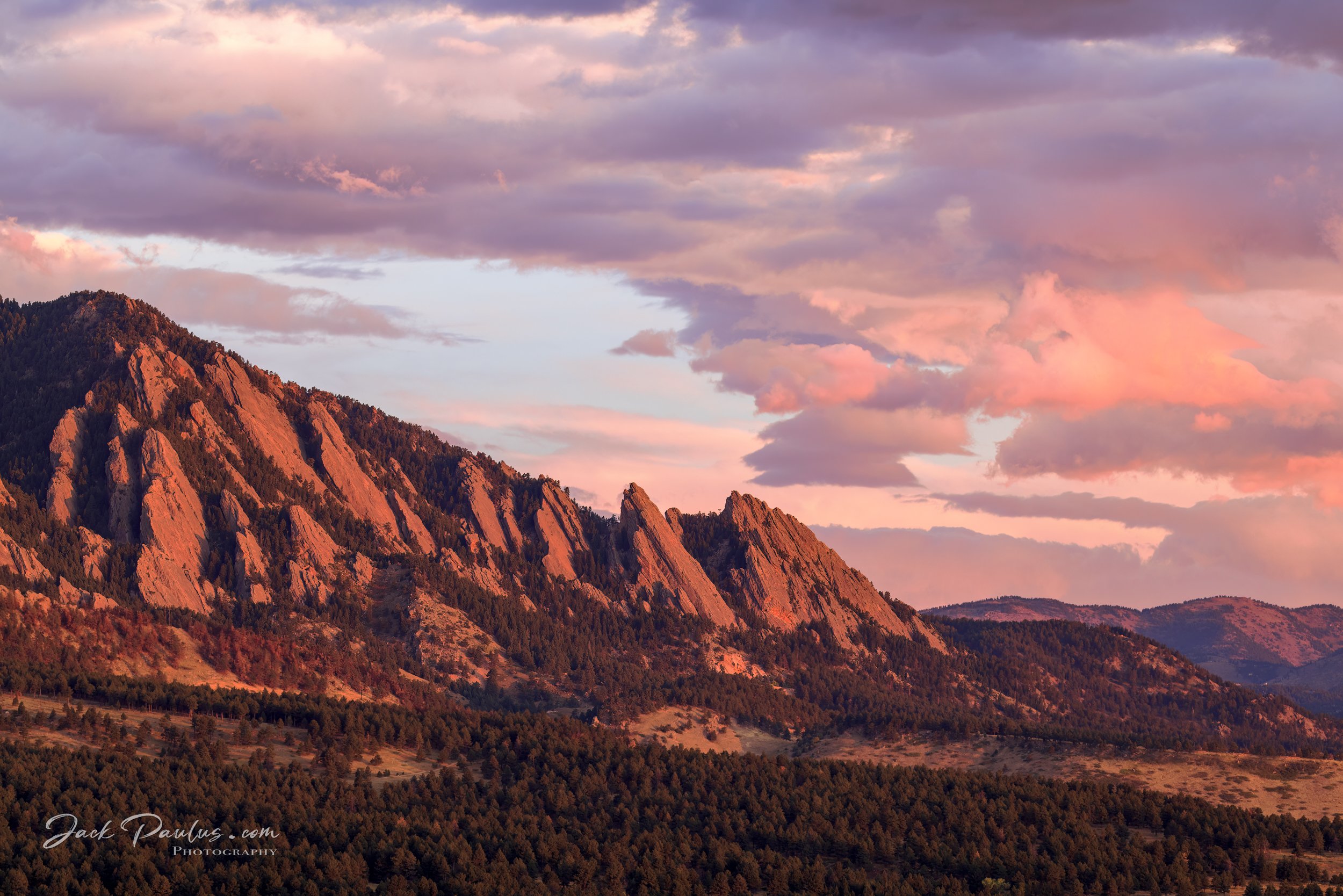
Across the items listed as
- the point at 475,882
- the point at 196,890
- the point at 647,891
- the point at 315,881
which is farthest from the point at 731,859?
the point at 196,890

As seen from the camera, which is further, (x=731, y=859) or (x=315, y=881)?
(x=731, y=859)

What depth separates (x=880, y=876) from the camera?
650ft

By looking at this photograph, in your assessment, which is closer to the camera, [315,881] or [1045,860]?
[315,881]

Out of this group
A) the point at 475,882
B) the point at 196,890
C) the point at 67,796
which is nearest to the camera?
the point at 196,890

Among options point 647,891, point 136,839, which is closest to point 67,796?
point 136,839

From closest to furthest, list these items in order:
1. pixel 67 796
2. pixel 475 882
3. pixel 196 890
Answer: pixel 196 890 < pixel 475 882 < pixel 67 796

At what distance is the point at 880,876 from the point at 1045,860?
2206 centimetres

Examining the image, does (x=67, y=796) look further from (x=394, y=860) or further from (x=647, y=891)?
(x=647, y=891)

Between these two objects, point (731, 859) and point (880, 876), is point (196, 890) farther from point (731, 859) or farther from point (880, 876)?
point (880, 876)

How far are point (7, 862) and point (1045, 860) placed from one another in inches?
5148

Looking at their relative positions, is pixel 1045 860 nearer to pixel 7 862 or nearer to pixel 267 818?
pixel 267 818

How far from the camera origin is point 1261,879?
7672 inches

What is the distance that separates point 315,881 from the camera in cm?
17750

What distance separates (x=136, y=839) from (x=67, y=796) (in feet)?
55.9
